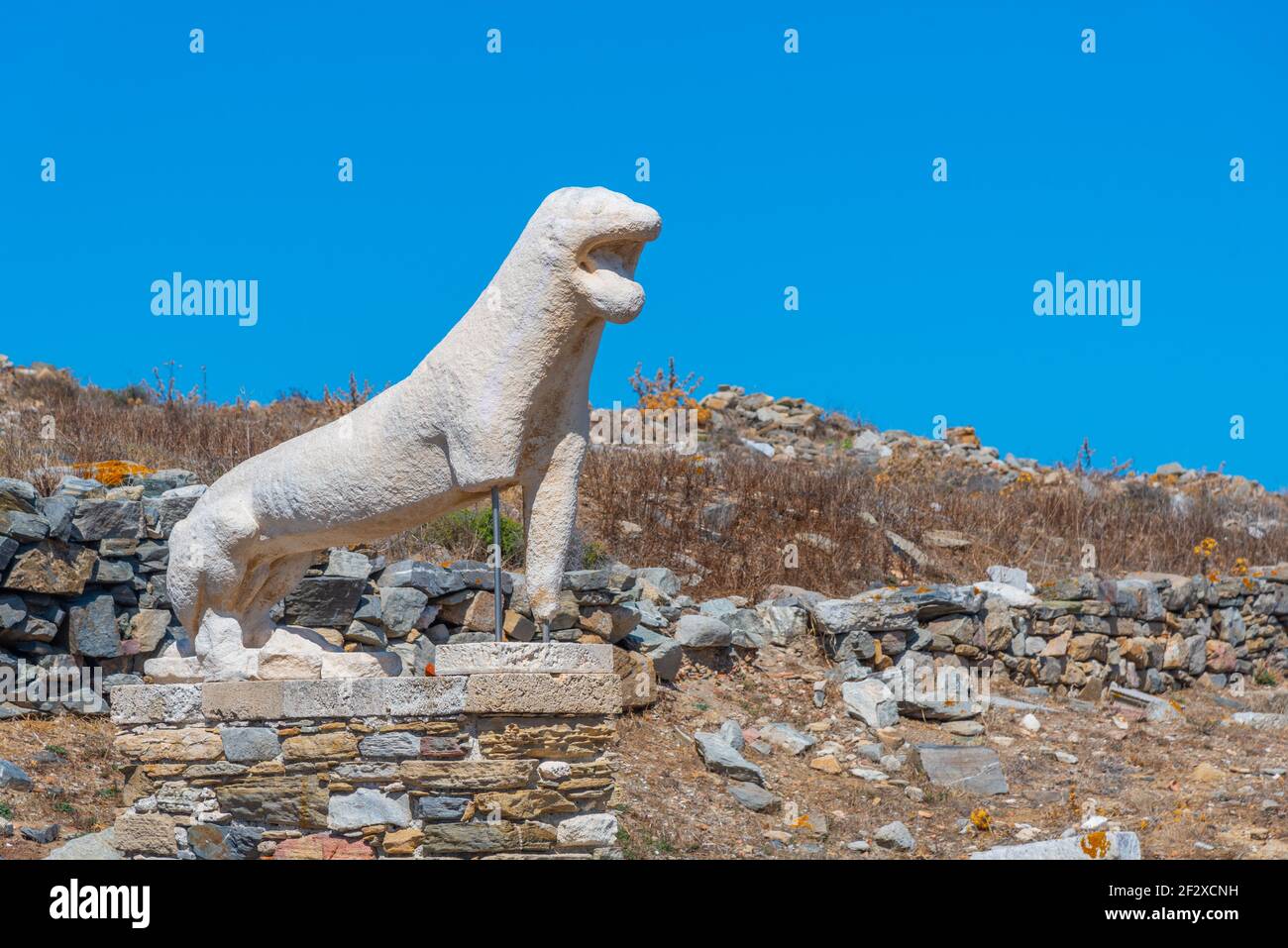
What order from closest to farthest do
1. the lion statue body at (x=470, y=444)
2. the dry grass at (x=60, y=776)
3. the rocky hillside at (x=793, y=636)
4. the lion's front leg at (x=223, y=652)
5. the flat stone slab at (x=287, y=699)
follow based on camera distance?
the lion statue body at (x=470, y=444), the flat stone slab at (x=287, y=699), the lion's front leg at (x=223, y=652), the dry grass at (x=60, y=776), the rocky hillside at (x=793, y=636)

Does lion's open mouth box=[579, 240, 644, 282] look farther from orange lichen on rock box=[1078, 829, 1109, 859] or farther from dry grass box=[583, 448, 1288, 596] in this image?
dry grass box=[583, 448, 1288, 596]

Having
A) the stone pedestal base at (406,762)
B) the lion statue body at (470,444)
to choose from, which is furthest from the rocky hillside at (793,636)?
the lion statue body at (470,444)

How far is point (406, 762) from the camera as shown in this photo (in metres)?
5.71

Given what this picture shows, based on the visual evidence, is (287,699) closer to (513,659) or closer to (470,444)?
(513,659)

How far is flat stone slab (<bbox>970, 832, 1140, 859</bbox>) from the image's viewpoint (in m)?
7.68

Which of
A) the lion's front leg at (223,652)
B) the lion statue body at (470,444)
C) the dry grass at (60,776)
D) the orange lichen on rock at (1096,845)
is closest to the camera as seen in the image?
the lion statue body at (470,444)

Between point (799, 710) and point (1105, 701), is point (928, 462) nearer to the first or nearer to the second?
point (1105, 701)

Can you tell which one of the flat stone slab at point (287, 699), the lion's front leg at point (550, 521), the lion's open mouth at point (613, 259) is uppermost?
the lion's open mouth at point (613, 259)

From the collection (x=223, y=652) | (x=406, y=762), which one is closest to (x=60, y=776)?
(x=223, y=652)

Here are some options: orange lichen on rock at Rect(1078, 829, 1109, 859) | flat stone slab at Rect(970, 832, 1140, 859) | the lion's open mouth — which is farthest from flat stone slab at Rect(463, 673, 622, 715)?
orange lichen on rock at Rect(1078, 829, 1109, 859)

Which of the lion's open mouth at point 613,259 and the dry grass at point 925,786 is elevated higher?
the lion's open mouth at point 613,259

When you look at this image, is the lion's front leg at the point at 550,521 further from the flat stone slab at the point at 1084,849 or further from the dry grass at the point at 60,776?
the flat stone slab at the point at 1084,849

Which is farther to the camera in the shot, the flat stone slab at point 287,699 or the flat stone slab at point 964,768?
the flat stone slab at point 964,768

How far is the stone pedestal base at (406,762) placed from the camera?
5605 mm
